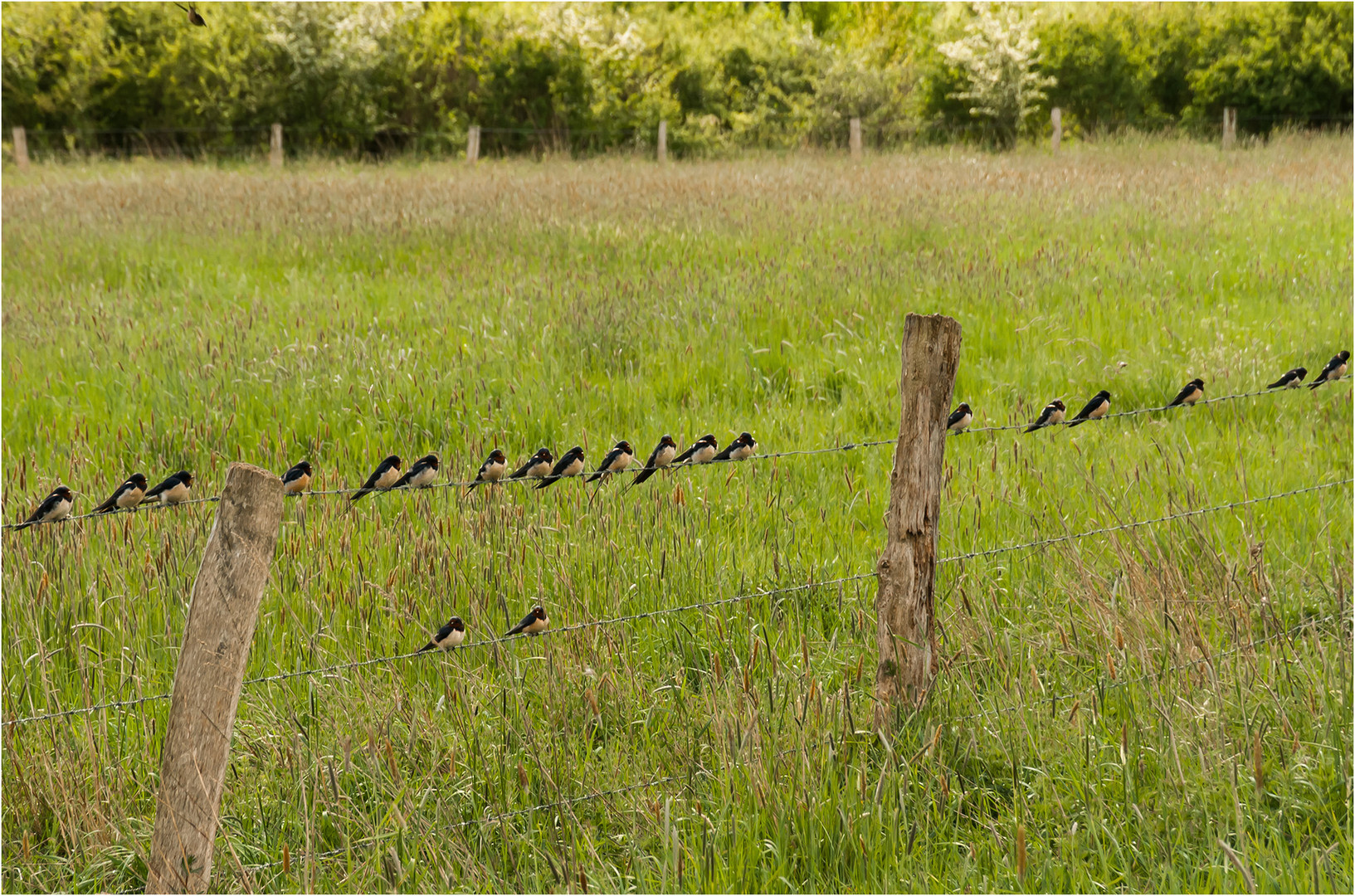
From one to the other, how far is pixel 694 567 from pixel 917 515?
1.44 meters

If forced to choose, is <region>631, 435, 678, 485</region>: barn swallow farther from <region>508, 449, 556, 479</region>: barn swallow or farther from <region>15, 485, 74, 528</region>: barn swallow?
<region>15, 485, 74, 528</region>: barn swallow

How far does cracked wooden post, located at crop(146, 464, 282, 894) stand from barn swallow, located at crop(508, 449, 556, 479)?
2.03 metres

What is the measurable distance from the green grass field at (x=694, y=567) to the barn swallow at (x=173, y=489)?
163 mm

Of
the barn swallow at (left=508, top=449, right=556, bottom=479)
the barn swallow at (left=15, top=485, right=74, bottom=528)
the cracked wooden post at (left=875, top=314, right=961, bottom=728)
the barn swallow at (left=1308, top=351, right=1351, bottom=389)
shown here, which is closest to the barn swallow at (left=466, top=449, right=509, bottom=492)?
Result: the barn swallow at (left=508, top=449, right=556, bottom=479)

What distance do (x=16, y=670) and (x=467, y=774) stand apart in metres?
1.81

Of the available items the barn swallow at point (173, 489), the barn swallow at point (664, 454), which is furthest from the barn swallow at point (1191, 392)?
the barn swallow at point (173, 489)

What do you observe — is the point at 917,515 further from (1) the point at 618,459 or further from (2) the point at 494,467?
(2) the point at 494,467

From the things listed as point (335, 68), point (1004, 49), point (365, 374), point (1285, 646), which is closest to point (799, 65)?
point (1004, 49)

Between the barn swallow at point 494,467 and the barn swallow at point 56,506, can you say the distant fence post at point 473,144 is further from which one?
the barn swallow at point 56,506

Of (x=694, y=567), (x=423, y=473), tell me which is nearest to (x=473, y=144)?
(x=423, y=473)

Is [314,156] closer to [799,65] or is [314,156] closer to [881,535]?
[799,65]

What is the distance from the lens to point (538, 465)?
461cm

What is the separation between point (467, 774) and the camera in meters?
3.02

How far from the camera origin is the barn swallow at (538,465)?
14.4 feet
